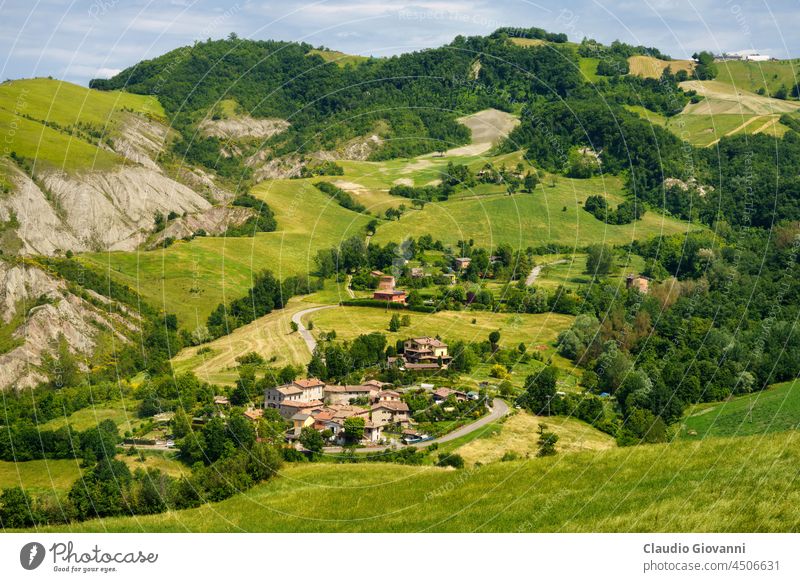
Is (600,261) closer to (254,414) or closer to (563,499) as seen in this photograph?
(254,414)

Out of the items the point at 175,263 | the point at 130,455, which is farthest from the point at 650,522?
the point at 175,263

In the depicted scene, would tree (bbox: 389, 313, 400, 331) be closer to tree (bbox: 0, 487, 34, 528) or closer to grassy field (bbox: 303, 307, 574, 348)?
grassy field (bbox: 303, 307, 574, 348)

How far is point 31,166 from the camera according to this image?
117m

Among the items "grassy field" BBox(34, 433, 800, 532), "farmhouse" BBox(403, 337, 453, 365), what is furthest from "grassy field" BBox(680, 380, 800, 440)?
"farmhouse" BBox(403, 337, 453, 365)

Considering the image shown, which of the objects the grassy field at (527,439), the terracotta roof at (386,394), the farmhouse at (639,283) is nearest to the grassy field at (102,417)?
the terracotta roof at (386,394)

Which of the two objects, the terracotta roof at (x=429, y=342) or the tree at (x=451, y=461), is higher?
the terracotta roof at (x=429, y=342)

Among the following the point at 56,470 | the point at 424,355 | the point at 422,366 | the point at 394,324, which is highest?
the point at 394,324

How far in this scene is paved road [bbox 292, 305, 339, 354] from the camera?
3061 inches

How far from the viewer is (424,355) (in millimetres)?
72625

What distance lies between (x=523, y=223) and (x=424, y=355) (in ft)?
204

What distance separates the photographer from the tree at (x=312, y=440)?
48469 mm

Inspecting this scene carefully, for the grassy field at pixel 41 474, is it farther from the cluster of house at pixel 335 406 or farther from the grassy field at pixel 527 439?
the grassy field at pixel 527 439

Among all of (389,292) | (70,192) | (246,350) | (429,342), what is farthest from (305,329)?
(70,192)

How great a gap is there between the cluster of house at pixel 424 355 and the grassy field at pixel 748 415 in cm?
2138
